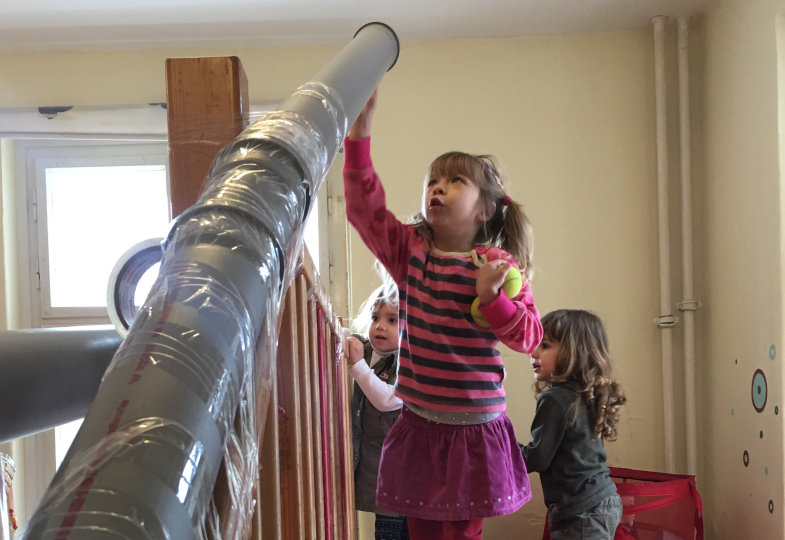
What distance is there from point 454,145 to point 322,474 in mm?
1955

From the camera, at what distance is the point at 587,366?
2062 mm

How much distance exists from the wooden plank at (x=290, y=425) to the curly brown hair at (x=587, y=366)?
126 cm

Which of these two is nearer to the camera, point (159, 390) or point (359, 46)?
point (159, 390)

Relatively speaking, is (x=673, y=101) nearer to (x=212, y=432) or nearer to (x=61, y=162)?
(x=61, y=162)

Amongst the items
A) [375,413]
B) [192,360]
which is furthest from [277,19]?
[192,360]

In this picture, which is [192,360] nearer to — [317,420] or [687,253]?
[317,420]

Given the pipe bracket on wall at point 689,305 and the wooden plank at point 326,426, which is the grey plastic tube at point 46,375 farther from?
the pipe bracket on wall at point 689,305

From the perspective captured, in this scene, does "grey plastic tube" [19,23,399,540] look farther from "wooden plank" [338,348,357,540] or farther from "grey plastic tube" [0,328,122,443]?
"wooden plank" [338,348,357,540]

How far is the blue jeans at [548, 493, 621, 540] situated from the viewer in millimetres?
1962

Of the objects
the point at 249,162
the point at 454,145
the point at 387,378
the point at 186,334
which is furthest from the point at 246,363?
the point at 454,145

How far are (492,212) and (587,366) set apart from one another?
0.85 metres

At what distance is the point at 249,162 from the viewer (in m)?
0.43

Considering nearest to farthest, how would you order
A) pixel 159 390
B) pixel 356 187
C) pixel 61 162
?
pixel 159 390, pixel 356 187, pixel 61 162

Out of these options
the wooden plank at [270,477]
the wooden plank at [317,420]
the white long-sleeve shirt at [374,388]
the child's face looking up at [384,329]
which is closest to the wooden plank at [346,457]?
the wooden plank at [317,420]
